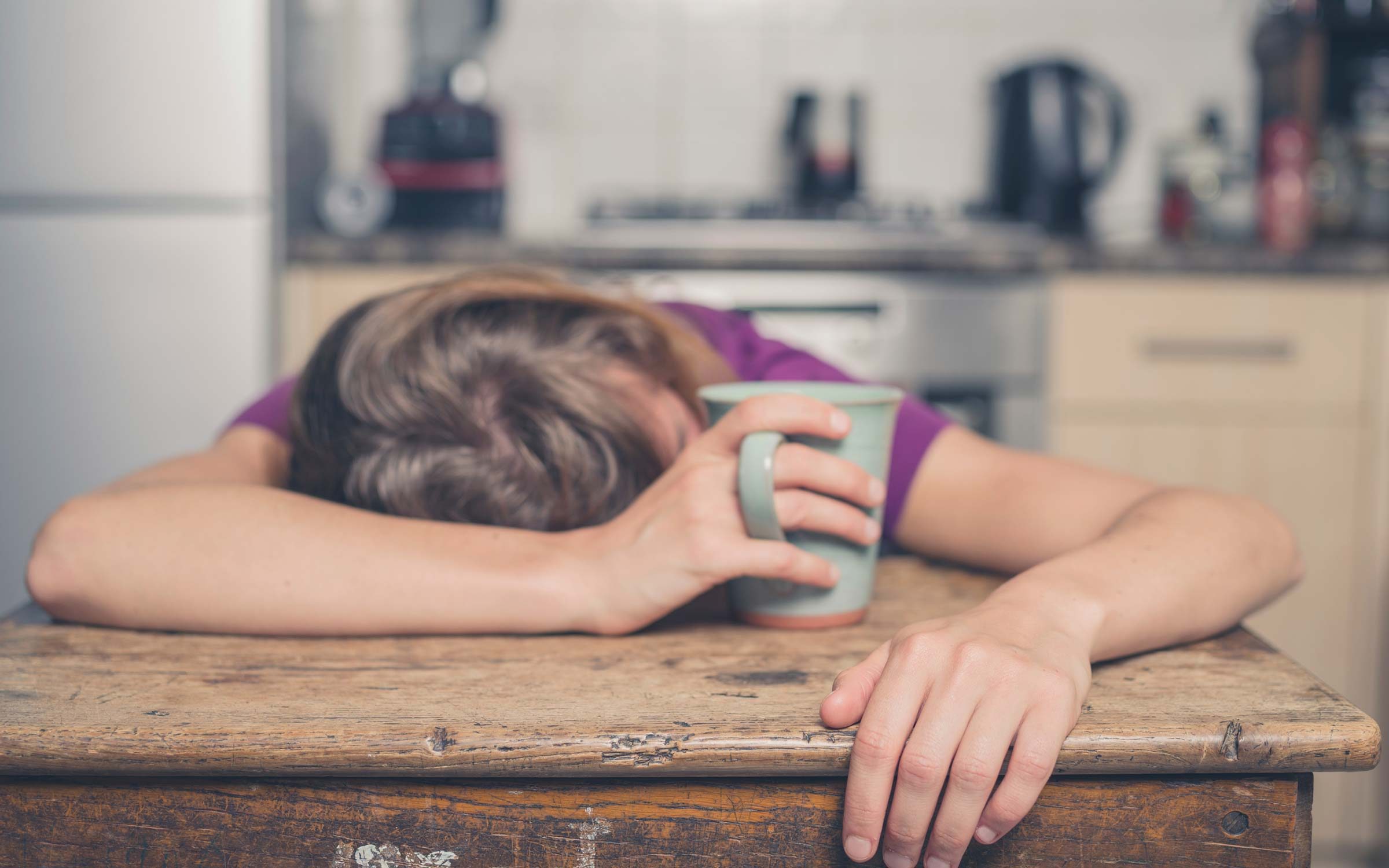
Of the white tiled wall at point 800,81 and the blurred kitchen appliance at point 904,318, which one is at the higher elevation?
the white tiled wall at point 800,81

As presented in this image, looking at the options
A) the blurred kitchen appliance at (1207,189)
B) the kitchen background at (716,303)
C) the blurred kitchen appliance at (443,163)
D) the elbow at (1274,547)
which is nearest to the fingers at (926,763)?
the elbow at (1274,547)

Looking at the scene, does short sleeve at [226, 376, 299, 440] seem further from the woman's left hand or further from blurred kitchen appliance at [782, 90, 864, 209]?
blurred kitchen appliance at [782, 90, 864, 209]

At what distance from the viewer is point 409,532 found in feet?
2.05

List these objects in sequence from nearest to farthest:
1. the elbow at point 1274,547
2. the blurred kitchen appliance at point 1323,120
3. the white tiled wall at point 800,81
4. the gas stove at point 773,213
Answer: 1. the elbow at point 1274,547
2. the gas stove at point 773,213
3. the blurred kitchen appliance at point 1323,120
4. the white tiled wall at point 800,81

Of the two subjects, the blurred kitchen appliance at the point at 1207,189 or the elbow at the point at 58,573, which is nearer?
the elbow at the point at 58,573

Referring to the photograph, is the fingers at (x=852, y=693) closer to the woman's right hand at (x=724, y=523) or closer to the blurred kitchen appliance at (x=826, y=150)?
the woman's right hand at (x=724, y=523)

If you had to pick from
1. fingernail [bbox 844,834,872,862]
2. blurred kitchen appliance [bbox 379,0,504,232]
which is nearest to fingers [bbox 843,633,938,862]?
fingernail [bbox 844,834,872,862]

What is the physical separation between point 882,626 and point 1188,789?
0.19m

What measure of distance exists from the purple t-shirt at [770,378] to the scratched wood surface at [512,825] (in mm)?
312

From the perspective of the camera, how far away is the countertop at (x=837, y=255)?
1779mm

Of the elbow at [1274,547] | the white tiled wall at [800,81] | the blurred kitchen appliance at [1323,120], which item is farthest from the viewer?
the white tiled wall at [800,81]

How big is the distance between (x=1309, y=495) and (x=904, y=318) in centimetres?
69

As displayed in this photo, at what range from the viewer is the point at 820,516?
564 mm

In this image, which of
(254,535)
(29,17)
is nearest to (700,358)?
(254,535)
